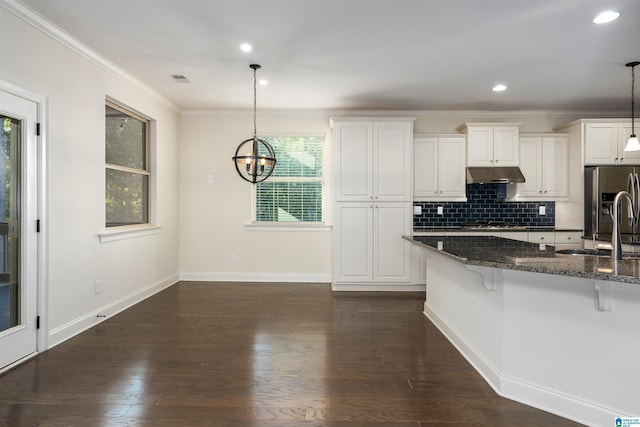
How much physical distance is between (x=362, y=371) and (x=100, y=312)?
2.73 meters

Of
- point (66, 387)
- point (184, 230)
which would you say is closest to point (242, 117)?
point (184, 230)

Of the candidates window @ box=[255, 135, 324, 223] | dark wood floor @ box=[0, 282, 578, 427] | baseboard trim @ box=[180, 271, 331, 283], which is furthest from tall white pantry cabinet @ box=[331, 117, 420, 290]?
dark wood floor @ box=[0, 282, 578, 427]

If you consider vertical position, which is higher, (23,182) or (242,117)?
(242,117)

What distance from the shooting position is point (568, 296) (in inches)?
82.9

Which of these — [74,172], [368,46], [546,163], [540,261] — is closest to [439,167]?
[546,163]

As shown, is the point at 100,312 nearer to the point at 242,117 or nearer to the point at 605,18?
the point at 242,117

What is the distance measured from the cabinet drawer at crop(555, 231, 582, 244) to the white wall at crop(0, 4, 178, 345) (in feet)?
17.7

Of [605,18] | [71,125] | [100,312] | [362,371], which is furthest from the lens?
[100,312]

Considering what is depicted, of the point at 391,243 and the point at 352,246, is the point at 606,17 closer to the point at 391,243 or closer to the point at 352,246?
the point at 391,243

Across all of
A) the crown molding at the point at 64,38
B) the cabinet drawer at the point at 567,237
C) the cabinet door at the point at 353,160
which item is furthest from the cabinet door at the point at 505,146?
the crown molding at the point at 64,38

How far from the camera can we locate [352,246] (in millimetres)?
5223

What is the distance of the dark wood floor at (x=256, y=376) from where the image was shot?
2.11 metres

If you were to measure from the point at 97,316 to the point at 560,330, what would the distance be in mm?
3900

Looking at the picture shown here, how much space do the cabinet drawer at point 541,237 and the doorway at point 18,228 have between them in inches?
213
